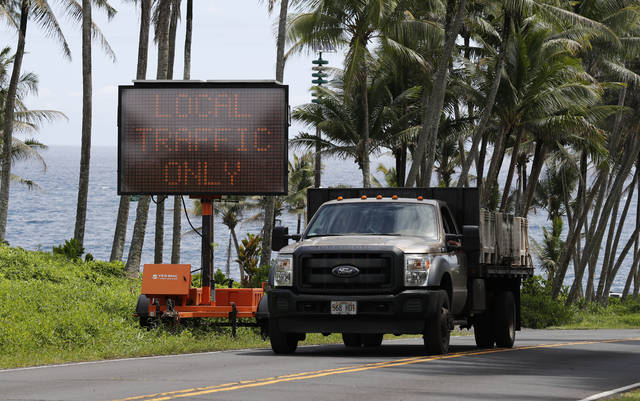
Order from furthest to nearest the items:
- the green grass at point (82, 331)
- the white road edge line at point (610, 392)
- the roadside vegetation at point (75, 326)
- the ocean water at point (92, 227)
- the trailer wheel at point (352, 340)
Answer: the ocean water at point (92, 227), the trailer wheel at point (352, 340), the roadside vegetation at point (75, 326), the green grass at point (82, 331), the white road edge line at point (610, 392)

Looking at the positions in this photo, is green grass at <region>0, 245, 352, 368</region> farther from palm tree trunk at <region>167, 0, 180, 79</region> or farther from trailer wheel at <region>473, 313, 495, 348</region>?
palm tree trunk at <region>167, 0, 180, 79</region>

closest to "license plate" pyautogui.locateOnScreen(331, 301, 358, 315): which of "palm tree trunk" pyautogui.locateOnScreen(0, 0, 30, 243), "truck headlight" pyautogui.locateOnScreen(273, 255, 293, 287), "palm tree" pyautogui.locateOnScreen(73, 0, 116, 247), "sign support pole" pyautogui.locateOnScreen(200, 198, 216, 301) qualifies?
"truck headlight" pyautogui.locateOnScreen(273, 255, 293, 287)

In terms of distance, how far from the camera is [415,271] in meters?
16.2

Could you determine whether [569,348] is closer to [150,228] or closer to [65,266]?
[65,266]

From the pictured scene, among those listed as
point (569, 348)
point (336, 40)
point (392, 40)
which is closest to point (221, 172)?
point (569, 348)

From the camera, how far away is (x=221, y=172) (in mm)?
19953

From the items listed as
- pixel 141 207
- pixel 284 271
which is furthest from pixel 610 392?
pixel 141 207

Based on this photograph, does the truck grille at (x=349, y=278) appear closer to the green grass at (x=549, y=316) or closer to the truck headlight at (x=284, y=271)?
the truck headlight at (x=284, y=271)

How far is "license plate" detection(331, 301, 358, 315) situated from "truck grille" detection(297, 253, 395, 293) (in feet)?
0.74

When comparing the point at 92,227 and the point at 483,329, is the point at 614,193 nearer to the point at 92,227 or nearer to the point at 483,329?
the point at 483,329

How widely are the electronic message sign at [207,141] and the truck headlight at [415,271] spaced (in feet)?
14.2

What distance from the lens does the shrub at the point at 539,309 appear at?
130 feet

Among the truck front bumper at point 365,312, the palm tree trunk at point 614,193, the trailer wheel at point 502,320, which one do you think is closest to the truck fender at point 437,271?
the truck front bumper at point 365,312

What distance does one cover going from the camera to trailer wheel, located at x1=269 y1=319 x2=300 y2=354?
17094 mm
